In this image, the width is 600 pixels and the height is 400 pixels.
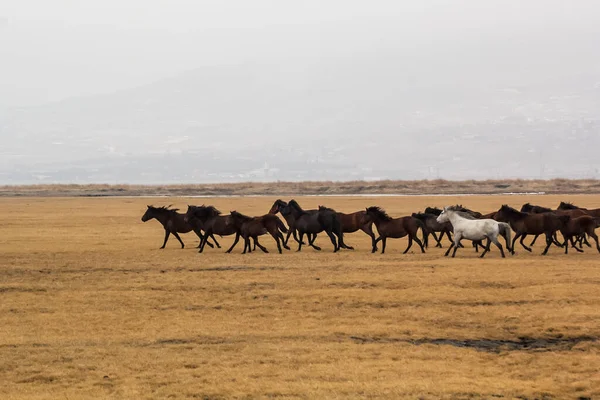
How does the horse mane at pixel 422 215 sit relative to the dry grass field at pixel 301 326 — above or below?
above

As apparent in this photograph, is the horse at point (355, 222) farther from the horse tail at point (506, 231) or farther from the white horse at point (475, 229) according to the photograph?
the horse tail at point (506, 231)

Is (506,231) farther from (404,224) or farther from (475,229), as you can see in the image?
(404,224)

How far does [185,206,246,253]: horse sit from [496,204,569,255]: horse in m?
7.02

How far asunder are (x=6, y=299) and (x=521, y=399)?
1080 cm

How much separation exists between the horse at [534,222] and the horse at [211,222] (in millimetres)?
7017

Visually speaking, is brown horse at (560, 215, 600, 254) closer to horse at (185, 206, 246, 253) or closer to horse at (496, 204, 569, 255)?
horse at (496, 204, 569, 255)

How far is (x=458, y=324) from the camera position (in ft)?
48.1

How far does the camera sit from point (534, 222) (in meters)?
24.6

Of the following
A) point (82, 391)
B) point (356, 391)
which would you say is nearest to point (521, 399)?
point (356, 391)

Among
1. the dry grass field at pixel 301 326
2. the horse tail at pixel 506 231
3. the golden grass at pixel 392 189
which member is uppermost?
the golden grass at pixel 392 189

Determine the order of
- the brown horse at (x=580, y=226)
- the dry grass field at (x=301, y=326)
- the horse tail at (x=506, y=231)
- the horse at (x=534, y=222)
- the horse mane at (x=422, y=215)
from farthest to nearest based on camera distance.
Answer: the horse mane at (x=422, y=215) → the horse at (x=534, y=222) → the brown horse at (x=580, y=226) → the horse tail at (x=506, y=231) → the dry grass field at (x=301, y=326)

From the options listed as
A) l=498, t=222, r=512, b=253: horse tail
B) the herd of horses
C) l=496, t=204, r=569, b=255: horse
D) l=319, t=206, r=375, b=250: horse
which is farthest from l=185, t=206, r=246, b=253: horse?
l=496, t=204, r=569, b=255: horse

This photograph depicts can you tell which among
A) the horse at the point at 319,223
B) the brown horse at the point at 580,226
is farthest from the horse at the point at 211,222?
the brown horse at the point at 580,226

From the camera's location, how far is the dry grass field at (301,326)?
1118cm
